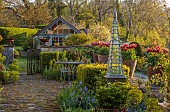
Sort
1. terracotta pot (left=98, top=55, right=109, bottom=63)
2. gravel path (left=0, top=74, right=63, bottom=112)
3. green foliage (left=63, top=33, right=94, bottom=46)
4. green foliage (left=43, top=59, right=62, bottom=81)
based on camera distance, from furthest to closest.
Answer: green foliage (left=63, top=33, right=94, bottom=46)
green foliage (left=43, top=59, right=62, bottom=81)
terracotta pot (left=98, top=55, right=109, bottom=63)
gravel path (left=0, top=74, right=63, bottom=112)

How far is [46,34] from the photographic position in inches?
1136

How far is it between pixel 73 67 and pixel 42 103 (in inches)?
199

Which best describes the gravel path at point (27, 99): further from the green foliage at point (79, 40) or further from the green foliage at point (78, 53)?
the green foliage at point (79, 40)

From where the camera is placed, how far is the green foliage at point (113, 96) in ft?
17.3

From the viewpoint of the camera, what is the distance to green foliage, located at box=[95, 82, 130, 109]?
5258mm

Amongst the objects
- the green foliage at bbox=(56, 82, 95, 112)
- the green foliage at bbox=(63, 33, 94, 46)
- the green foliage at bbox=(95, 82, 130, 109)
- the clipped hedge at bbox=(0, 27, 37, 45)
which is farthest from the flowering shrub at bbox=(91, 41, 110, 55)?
the clipped hedge at bbox=(0, 27, 37, 45)

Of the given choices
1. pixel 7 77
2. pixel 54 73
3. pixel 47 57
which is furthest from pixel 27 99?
pixel 47 57

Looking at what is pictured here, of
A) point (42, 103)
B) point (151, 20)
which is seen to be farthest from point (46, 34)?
point (42, 103)

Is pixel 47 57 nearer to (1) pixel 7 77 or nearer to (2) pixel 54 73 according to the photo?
(2) pixel 54 73

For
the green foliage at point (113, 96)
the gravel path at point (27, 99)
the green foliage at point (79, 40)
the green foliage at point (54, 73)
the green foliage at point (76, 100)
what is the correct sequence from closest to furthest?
the green foliage at point (113, 96), the green foliage at point (76, 100), the gravel path at point (27, 99), the green foliage at point (54, 73), the green foliage at point (79, 40)

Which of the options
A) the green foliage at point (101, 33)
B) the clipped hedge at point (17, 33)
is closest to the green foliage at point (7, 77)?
the green foliage at point (101, 33)

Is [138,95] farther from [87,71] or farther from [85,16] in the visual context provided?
[85,16]

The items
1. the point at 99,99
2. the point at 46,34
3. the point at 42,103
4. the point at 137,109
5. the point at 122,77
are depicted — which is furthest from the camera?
the point at 46,34

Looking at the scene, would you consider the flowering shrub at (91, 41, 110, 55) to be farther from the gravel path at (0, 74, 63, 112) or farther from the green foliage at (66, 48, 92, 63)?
the gravel path at (0, 74, 63, 112)
